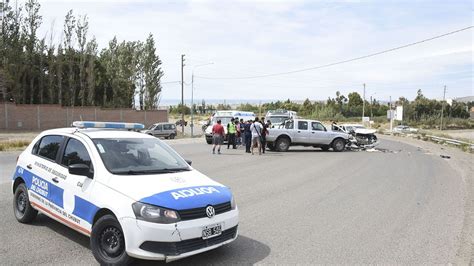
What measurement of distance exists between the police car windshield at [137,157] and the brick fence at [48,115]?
114 feet

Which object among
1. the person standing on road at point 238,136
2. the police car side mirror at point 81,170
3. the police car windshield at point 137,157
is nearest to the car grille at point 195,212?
the police car windshield at point 137,157

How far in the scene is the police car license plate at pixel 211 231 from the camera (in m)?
4.79

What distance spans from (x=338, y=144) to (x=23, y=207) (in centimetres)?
1984

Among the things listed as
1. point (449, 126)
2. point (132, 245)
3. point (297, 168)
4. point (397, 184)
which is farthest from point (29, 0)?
point (449, 126)

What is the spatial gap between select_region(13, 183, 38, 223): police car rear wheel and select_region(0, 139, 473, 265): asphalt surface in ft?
0.39

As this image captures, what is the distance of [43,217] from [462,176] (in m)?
13.0

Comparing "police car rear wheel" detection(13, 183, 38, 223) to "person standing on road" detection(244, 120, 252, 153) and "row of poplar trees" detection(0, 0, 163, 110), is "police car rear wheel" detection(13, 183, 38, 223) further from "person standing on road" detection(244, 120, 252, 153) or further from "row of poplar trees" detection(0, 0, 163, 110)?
"row of poplar trees" detection(0, 0, 163, 110)

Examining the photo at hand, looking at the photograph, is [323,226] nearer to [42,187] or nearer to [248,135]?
[42,187]

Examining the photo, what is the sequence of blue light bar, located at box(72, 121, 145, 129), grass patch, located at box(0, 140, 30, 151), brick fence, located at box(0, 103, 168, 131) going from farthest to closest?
brick fence, located at box(0, 103, 168, 131) < grass patch, located at box(0, 140, 30, 151) < blue light bar, located at box(72, 121, 145, 129)

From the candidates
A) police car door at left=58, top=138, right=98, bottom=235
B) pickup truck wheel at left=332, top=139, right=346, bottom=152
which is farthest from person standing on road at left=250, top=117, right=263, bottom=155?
police car door at left=58, top=138, right=98, bottom=235

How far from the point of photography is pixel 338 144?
24297 millimetres

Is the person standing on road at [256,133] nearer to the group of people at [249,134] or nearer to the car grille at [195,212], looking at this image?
the group of people at [249,134]

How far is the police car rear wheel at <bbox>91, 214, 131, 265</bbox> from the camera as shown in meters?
4.72

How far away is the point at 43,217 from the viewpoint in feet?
22.9
